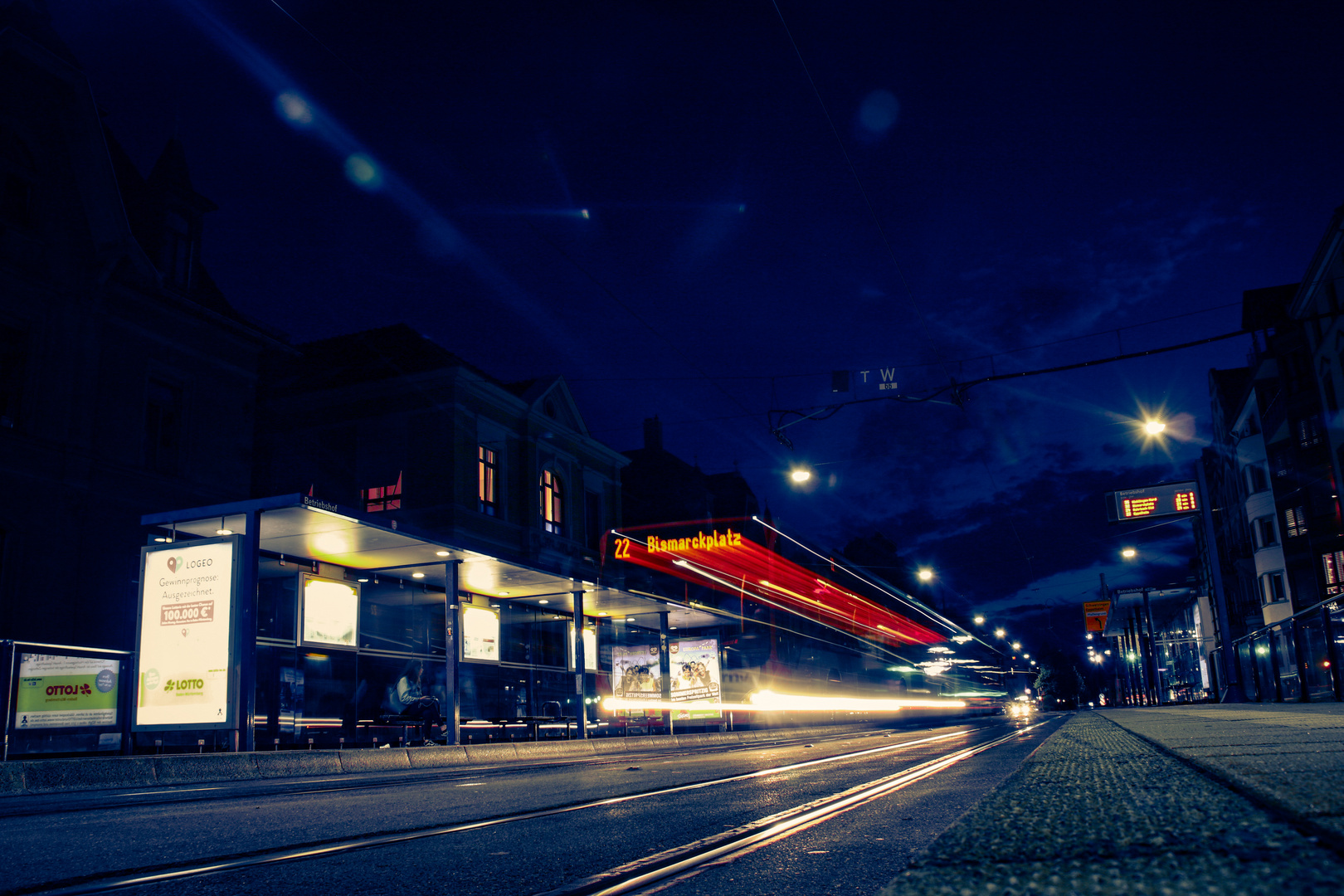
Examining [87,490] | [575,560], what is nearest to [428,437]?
[575,560]

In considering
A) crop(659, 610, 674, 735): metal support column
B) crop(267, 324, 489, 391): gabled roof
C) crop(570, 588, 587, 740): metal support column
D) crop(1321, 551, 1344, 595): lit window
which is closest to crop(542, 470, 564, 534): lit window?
crop(267, 324, 489, 391): gabled roof

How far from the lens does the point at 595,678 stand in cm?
2477

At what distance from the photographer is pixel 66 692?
39.3 ft

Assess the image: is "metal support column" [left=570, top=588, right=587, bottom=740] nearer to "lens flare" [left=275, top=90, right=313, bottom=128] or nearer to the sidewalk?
"lens flare" [left=275, top=90, right=313, bottom=128]

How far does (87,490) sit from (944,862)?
22.3 metres

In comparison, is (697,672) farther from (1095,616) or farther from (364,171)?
(1095,616)

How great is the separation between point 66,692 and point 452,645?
6.89 meters

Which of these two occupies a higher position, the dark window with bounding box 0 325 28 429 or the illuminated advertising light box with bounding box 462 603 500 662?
the dark window with bounding box 0 325 28 429

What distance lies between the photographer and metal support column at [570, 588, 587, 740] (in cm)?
2141

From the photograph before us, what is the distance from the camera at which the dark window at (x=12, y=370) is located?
19047mm

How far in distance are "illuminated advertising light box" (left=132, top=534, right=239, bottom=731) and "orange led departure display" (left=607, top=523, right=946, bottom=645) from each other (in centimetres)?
2452

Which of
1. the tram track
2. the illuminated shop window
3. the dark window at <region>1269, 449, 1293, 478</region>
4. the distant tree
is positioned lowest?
the distant tree


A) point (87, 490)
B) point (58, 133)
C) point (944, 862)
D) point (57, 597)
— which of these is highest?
point (58, 133)

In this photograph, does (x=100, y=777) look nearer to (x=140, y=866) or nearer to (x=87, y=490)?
(x=140, y=866)
